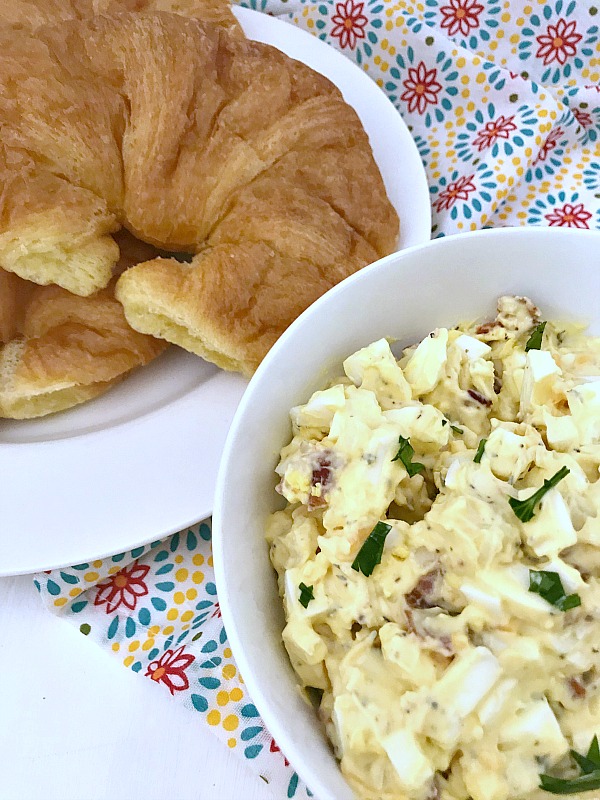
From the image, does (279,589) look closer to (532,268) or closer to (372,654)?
(372,654)

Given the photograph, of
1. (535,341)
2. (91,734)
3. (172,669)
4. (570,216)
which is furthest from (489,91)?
(91,734)

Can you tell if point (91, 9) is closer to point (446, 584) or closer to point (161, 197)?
point (161, 197)

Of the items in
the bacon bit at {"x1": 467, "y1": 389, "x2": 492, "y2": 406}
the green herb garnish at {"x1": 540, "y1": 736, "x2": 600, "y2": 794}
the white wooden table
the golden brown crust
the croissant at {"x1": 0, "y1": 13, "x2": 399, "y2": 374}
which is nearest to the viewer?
the green herb garnish at {"x1": 540, "y1": 736, "x2": 600, "y2": 794}

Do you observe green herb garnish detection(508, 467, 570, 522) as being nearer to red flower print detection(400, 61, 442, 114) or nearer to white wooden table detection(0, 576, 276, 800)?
white wooden table detection(0, 576, 276, 800)

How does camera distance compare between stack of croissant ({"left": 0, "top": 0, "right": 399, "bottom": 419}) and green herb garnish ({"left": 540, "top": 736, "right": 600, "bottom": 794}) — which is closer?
green herb garnish ({"left": 540, "top": 736, "right": 600, "bottom": 794})

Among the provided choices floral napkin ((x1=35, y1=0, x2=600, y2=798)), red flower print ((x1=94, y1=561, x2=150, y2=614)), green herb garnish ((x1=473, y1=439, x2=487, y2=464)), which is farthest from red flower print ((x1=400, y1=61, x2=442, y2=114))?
red flower print ((x1=94, y1=561, x2=150, y2=614))

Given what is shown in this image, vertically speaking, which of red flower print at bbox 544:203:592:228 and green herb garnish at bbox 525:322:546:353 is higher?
red flower print at bbox 544:203:592:228
